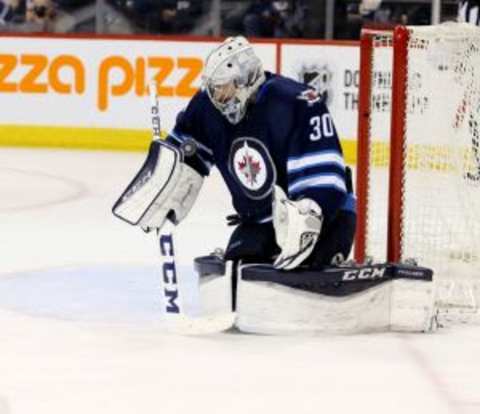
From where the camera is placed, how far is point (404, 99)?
4.12 m

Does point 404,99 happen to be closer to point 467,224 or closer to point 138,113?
point 467,224

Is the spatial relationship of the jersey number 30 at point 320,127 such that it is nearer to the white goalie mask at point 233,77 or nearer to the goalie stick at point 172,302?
the white goalie mask at point 233,77

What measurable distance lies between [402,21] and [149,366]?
→ 6754 mm

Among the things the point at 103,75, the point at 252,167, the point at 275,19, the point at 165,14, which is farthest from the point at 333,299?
the point at 165,14

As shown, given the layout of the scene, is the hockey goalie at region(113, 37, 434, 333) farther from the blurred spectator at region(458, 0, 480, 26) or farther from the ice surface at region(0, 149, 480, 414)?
the blurred spectator at region(458, 0, 480, 26)

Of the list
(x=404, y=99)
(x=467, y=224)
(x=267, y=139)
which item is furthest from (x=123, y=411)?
(x=467, y=224)

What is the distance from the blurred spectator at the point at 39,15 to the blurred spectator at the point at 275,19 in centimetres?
127

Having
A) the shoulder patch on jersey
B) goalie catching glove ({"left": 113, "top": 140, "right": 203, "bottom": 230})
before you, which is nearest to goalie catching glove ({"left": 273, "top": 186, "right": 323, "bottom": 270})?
the shoulder patch on jersey

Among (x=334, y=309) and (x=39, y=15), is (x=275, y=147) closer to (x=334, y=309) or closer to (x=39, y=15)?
(x=334, y=309)

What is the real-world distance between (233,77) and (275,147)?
0.21 meters

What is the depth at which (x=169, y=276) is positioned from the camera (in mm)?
4055

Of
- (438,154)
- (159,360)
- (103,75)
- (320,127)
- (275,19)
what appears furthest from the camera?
(275,19)

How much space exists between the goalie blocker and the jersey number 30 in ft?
1.10

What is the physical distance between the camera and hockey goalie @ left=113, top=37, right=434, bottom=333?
3.77 meters
